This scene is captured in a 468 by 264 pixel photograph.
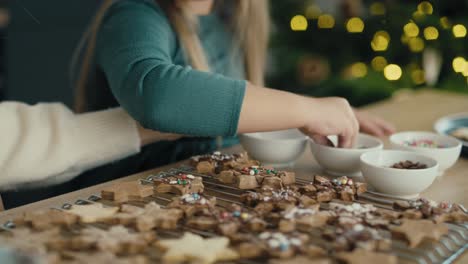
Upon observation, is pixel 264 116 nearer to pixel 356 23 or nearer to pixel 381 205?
pixel 381 205

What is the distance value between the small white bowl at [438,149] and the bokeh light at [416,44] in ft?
3.94

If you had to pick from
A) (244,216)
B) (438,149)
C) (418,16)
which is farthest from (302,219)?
(418,16)

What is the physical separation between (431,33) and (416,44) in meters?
0.09

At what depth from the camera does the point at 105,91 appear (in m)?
1.36

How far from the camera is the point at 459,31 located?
2172 millimetres

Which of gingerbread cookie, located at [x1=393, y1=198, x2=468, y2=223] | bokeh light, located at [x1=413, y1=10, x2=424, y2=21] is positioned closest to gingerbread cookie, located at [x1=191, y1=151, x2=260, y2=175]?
gingerbread cookie, located at [x1=393, y1=198, x2=468, y2=223]

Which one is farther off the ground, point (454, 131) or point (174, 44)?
point (174, 44)

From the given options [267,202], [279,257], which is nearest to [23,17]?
[267,202]

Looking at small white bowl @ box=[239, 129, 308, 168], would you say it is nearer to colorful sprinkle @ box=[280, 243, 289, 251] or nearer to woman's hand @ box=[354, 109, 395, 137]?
woman's hand @ box=[354, 109, 395, 137]

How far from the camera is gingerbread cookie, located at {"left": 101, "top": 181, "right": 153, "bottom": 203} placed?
81cm

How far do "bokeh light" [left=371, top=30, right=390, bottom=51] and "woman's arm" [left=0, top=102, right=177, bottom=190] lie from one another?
1500 millimetres

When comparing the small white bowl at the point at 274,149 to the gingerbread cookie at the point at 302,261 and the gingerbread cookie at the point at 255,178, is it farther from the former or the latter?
the gingerbread cookie at the point at 302,261

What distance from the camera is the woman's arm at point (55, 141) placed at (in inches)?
37.2

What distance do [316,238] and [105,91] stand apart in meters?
0.81
